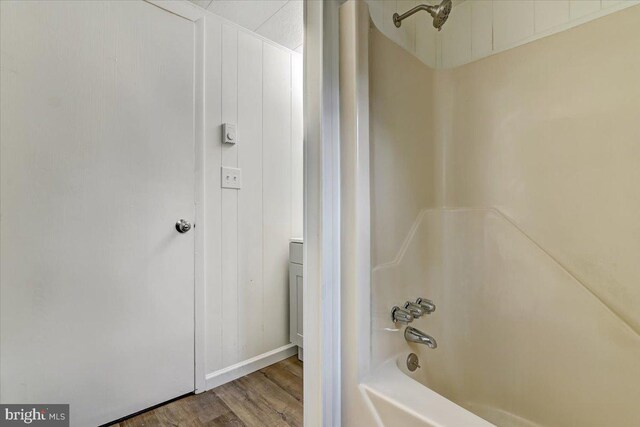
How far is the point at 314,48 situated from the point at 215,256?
1.20 meters

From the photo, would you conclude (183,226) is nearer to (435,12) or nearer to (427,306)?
(427,306)

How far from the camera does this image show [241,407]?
4.83ft

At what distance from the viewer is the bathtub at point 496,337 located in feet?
3.15

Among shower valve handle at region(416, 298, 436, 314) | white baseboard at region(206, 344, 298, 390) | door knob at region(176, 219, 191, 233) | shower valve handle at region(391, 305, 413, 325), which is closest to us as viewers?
shower valve handle at region(391, 305, 413, 325)

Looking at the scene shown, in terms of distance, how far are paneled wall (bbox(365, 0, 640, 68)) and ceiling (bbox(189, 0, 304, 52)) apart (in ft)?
1.92

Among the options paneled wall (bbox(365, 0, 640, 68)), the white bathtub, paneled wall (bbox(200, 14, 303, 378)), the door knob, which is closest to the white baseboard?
paneled wall (bbox(200, 14, 303, 378))

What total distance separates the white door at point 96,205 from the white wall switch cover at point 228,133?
17 cm

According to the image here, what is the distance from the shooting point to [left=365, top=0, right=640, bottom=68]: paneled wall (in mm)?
1072

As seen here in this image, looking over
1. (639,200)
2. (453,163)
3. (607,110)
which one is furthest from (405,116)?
(639,200)

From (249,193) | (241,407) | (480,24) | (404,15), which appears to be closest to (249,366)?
(241,407)

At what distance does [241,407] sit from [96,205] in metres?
1.16

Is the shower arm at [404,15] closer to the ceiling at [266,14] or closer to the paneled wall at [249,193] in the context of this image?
the ceiling at [266,14]

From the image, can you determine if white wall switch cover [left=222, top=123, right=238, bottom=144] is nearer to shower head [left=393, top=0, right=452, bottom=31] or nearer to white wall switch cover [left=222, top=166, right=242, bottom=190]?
white wall switch cover [left=222, top=166, right=242, bottom=190]

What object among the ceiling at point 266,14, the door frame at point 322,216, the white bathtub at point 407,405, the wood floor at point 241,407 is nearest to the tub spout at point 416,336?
the white bathtub at point 407,405
